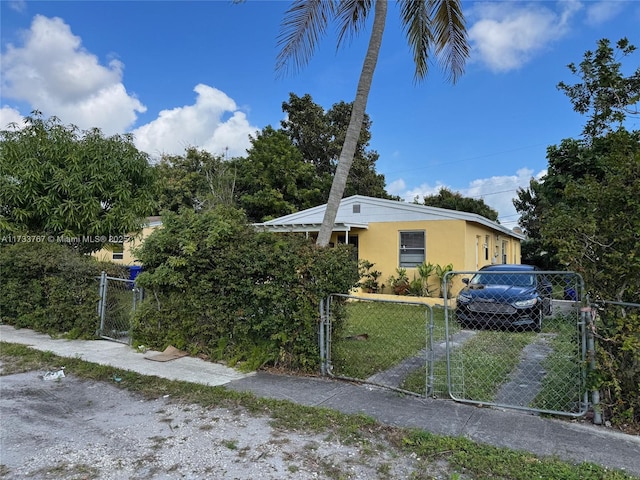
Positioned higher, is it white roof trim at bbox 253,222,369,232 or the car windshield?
white roof trim at bbox 253,222,369,232

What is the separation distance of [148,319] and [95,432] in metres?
3.25

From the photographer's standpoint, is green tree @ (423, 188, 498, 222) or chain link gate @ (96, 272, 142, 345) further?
green tree @ (423, 188, 498, 222)

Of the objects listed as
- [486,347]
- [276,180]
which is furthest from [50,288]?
[276,180]

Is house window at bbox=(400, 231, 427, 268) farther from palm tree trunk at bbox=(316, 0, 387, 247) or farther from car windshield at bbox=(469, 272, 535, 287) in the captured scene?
palm tree trunk at bbox=(316, 0, 387, 247)

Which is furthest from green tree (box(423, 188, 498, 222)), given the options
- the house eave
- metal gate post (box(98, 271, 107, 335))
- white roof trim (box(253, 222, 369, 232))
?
metal gate post (box(98, 271, 107, 335))

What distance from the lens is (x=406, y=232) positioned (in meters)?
13.7

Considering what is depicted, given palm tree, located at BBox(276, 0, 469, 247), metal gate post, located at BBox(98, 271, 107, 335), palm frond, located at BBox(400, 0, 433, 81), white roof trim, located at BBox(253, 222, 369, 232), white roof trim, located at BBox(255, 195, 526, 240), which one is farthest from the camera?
white roof trim, located at BBox(253, 222, 369, 232)

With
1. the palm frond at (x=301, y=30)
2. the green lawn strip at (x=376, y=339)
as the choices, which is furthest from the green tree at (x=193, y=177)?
the palm frond at (x=301, y=30)

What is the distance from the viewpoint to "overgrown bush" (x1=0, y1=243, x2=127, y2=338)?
7605 mm

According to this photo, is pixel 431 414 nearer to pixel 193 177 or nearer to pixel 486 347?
pixel 486 347

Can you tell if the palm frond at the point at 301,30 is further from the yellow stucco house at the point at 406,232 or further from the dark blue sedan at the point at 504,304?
the yellow stucco house at the point at 406,232

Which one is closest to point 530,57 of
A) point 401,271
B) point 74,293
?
point 401,271

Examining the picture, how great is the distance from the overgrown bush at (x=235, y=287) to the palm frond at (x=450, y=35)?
5.29 m

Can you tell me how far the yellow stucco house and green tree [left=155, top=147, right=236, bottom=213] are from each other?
1123cm
